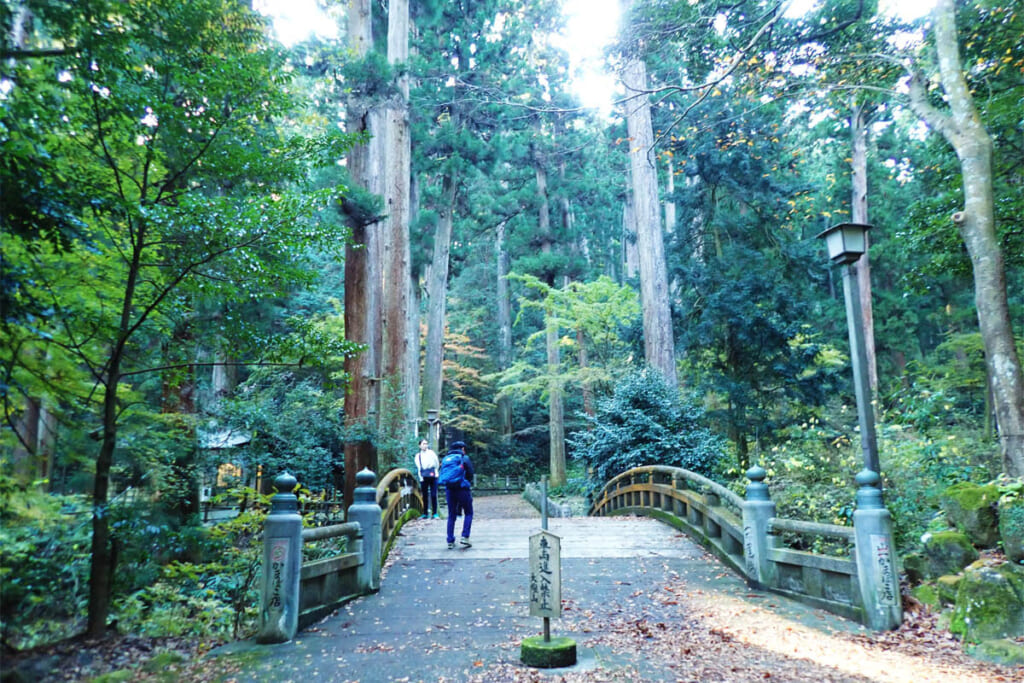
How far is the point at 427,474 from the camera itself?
43.5 feet

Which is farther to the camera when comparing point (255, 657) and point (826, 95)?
point (826, 95)

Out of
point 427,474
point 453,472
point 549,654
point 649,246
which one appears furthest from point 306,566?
point 649,246

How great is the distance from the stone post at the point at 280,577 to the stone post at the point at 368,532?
1613 millimetres

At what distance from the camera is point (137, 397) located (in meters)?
6.33

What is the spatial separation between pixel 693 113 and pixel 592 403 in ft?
34.0

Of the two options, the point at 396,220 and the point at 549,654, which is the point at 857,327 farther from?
the point at 396,220

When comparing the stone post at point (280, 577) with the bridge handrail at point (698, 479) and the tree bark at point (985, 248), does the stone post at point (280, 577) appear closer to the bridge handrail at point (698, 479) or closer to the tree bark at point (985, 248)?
the bridge handrail at point (698, 479)

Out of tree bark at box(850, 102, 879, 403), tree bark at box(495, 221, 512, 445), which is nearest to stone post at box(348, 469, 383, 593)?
tree bark at box(850, 102, 879, 403)

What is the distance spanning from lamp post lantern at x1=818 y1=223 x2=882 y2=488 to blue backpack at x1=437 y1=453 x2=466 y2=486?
16.7 ft

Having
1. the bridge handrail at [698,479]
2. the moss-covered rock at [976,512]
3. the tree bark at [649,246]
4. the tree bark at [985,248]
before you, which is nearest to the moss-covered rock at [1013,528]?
the moss-covered rock at [976,512]

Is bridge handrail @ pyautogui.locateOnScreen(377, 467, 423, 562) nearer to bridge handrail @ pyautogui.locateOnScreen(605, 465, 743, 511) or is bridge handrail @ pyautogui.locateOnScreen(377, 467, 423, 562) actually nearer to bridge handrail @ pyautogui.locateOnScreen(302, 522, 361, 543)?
bridge handrail @ pyautogui.locateOnScreen(302, 522, 361, 543)

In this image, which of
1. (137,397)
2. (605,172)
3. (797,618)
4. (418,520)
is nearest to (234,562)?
(137,397)

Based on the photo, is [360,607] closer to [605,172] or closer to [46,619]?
[46,619]

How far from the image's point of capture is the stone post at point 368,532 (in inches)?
303
